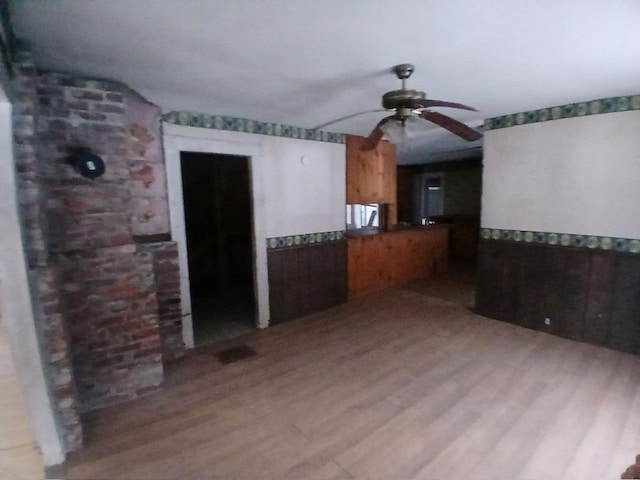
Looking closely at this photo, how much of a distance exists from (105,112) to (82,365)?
5.91 ft

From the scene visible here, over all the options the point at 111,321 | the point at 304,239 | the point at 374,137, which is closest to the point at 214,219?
the point at 304,239

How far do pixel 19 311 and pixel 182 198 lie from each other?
1680mm

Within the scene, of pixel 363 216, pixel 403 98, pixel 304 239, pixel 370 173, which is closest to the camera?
pixel 403 98

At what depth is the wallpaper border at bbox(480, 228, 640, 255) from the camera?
2941 millimetres

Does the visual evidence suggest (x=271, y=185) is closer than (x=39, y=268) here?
No

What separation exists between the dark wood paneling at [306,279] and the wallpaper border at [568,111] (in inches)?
93.8

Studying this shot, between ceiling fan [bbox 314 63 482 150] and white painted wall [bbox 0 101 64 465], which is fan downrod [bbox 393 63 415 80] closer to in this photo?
ceiling fan [bbox 314 63 482 150]

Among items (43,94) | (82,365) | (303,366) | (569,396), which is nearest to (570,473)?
(569,396)

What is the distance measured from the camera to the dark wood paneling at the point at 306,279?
389 cm

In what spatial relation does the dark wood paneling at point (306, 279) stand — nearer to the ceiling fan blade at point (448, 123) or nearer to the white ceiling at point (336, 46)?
the white ceiling at point (336, 46)

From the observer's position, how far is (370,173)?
4.84m

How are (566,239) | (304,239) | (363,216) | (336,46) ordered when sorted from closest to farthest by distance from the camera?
(336,46) < (566,239) < (304,239) < (363,216)

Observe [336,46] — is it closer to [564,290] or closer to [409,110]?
[409,110]

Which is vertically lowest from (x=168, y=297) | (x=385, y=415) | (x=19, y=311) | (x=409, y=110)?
(x=385, y=415)
